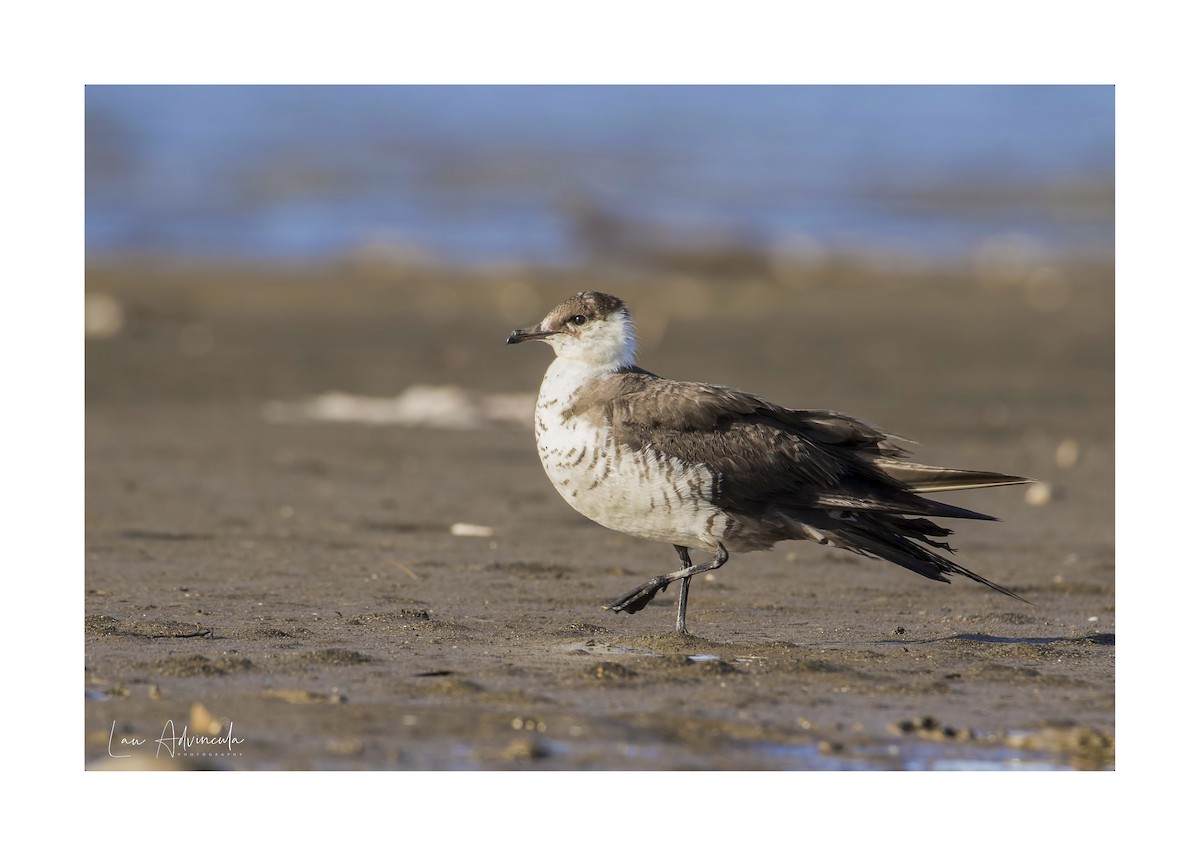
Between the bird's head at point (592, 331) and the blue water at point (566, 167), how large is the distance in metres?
11.9

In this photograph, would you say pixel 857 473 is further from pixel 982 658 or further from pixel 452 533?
pixel 452 533

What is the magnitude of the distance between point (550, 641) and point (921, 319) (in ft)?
33.3

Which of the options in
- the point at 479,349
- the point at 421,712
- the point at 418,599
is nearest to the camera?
the point at 421,712

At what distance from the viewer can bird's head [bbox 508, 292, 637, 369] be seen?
21.1ft

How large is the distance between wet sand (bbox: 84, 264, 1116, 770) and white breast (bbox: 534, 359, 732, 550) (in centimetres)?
42

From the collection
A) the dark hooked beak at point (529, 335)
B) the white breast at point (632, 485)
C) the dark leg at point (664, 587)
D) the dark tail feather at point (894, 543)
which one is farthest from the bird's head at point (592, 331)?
the dark tail feather at point (894, 543)

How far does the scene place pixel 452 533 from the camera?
7996 mm

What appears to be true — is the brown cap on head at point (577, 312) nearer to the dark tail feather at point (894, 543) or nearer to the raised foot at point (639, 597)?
the raised foot at point (639, 597)

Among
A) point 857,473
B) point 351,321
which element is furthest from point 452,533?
point 351,321

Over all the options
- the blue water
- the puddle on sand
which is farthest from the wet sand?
the blue water

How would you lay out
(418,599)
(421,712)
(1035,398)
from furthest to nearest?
(1035,398)
(418,599)
(421,712)

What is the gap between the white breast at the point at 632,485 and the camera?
228 inches

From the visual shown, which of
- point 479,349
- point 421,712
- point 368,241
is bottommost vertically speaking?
point 421,712

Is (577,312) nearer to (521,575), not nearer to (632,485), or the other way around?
(632,485)
